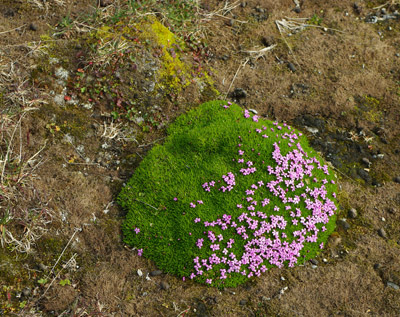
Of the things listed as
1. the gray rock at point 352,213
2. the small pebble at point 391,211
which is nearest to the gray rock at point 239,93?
the gray rock at point 352,213

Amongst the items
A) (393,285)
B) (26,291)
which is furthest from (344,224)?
(26,291)

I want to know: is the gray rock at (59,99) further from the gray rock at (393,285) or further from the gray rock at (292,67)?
the gray rock at (393,285)

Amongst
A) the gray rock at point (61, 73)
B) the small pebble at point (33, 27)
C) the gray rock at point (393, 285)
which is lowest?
the gray rock at point (393, 285)

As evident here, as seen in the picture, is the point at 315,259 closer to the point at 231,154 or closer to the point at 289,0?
the point at 231,154

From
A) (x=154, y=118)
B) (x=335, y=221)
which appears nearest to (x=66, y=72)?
(x=154, y=118)

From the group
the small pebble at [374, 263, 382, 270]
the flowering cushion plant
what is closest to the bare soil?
the small pebble at [374, 263, 382, 270]

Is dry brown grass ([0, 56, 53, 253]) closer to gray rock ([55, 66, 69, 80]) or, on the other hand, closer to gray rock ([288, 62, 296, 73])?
gray rock ([55, 66, 69, 80])

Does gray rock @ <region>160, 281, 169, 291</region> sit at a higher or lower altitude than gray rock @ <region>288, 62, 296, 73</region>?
lower
